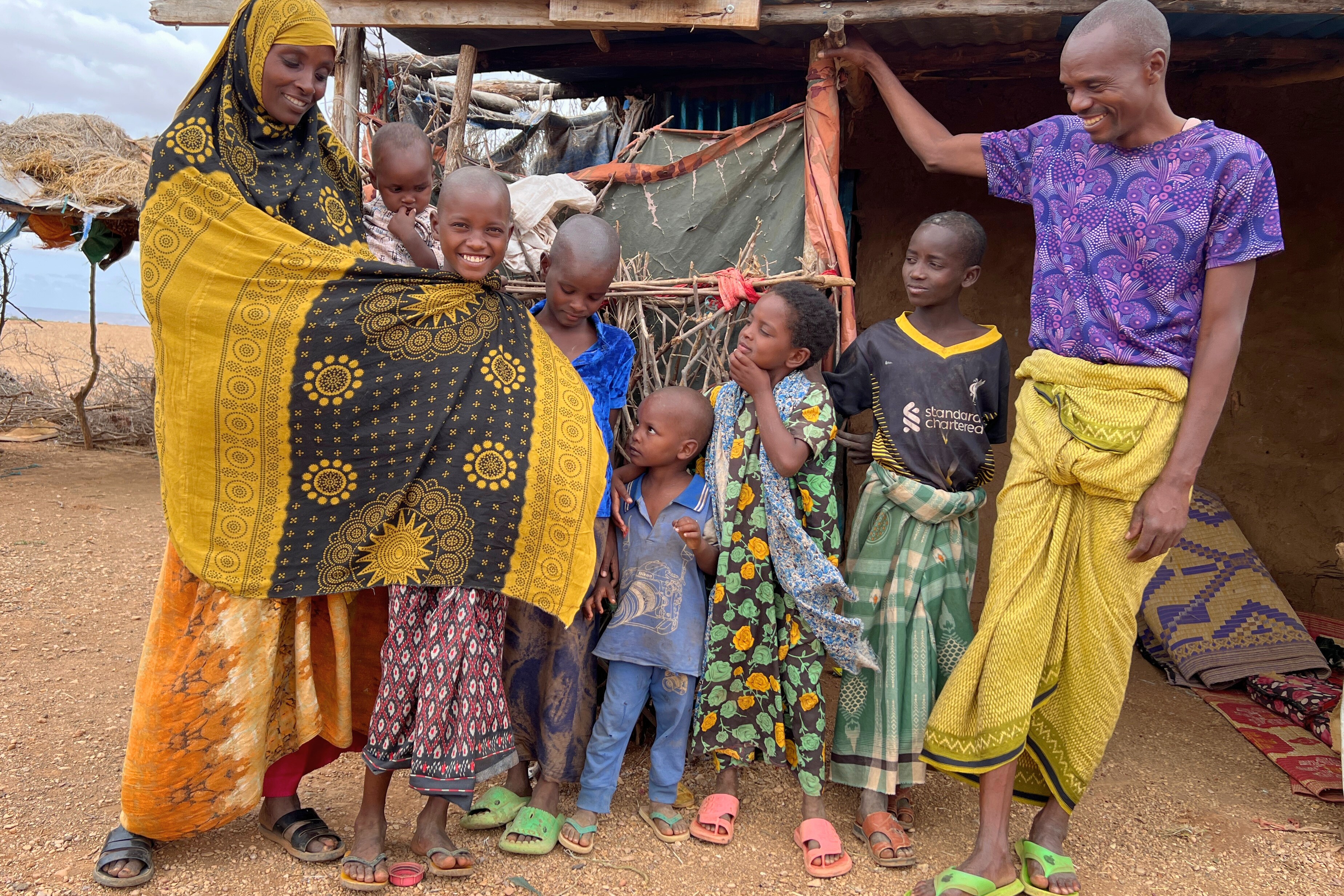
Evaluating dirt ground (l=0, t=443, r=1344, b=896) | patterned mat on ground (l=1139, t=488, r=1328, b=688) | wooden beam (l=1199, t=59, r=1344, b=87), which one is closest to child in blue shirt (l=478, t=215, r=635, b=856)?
dirt ground (l=0, t=443, r=1344, b=896)

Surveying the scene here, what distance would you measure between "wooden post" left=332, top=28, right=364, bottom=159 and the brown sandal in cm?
306

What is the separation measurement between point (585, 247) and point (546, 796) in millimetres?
1536

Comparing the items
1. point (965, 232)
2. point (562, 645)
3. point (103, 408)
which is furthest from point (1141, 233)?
point (103, 408)

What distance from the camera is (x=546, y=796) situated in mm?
2635

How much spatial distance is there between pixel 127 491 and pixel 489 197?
6.24 m

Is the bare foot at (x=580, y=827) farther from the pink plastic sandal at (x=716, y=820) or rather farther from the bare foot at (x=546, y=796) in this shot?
the pink plastic sandal at (x=716, y=820)

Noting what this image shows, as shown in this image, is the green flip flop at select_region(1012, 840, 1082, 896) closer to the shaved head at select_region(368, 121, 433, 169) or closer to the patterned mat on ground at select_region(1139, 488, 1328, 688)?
the patterned mat on ground at select_region(1139, 488, 1328, 688)

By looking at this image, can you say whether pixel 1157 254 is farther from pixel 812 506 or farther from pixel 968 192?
pixel 968 192

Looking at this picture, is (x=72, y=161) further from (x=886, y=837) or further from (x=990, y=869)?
(x=990, y=869)

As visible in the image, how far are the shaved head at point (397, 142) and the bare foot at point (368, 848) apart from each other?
1.78 m

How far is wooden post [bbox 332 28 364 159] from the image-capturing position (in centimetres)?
363

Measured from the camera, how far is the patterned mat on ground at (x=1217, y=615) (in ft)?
13.1

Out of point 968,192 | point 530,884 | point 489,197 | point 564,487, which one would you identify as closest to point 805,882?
point 530,884

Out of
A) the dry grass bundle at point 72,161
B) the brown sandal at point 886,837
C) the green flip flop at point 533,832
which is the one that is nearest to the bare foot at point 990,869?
the brown sandal at point 886,837
